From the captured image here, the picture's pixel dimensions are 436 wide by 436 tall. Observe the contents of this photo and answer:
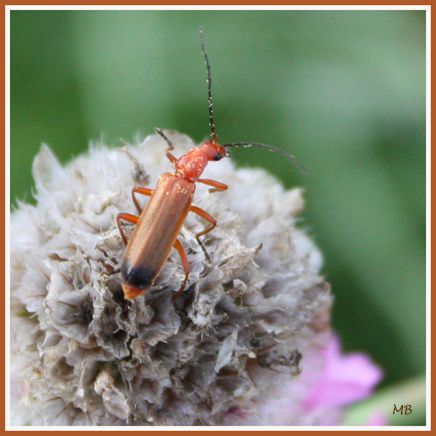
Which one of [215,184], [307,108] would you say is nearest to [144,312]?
[215,184]

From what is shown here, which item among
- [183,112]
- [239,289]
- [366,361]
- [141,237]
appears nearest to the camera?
[141,237]

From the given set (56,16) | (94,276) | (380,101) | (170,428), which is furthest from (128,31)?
(170,428)

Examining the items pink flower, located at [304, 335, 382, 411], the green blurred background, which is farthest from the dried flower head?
the green blurred background

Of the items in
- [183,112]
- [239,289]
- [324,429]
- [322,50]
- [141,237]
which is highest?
[322,50]

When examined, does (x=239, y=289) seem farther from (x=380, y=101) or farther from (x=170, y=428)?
(x=380, y=101)

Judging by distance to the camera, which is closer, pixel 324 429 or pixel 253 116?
pixel 324 429

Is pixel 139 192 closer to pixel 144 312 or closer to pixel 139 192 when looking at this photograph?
pixel 139 192
